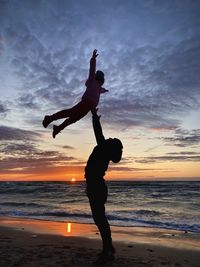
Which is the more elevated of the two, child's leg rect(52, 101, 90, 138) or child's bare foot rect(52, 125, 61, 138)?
child's leg rect(52, 101, 90, 138)

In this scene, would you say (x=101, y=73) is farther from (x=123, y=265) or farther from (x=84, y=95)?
(x=123, y=265)

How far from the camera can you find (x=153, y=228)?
12164mm

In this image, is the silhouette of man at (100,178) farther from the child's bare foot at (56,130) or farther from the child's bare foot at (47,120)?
the child's bare foot at (47,120)

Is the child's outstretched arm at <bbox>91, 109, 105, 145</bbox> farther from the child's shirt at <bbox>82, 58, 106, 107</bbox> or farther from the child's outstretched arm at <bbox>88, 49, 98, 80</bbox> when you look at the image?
the child's outstretched arm at <bbox>88, 49, 98, 80</bbox>

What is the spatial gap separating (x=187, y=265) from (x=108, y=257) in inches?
60.0

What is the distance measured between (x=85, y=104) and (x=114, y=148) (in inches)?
33.8

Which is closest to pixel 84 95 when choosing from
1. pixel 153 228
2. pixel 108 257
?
pixel 108 257

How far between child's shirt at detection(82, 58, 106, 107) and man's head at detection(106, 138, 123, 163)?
25.6 inches

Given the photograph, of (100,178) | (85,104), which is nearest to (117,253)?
(100,178)

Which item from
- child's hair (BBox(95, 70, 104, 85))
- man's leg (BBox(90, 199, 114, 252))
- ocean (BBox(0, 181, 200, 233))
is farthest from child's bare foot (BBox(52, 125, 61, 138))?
ocean (BBox(0, 181, 200, 233))

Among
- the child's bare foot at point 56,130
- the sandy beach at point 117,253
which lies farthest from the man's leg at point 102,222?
the child's bare foot at point 56,130

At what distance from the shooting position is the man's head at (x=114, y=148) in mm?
5341

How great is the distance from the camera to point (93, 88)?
5.25 metres

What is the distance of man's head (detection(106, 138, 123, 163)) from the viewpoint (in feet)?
17.5
